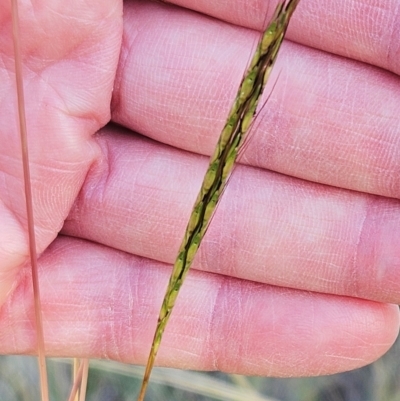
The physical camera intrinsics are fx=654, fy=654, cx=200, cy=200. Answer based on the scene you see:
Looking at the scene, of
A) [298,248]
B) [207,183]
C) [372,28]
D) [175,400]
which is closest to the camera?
[207,183]

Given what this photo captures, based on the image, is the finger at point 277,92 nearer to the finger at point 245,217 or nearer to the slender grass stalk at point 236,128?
the finger at point 245,217

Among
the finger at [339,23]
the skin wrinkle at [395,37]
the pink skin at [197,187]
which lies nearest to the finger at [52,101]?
the pink skin at [197,187]

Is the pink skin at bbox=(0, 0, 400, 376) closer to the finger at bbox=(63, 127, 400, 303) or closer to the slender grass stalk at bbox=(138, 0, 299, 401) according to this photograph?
the finger at bbox=(63, 127, 400, 303)

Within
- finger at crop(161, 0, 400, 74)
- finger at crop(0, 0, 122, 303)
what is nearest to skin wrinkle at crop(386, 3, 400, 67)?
finger at crop(161, 0, 400, 74)

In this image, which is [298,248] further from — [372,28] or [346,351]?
[372,28]

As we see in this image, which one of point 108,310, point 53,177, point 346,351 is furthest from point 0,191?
point 346,351
